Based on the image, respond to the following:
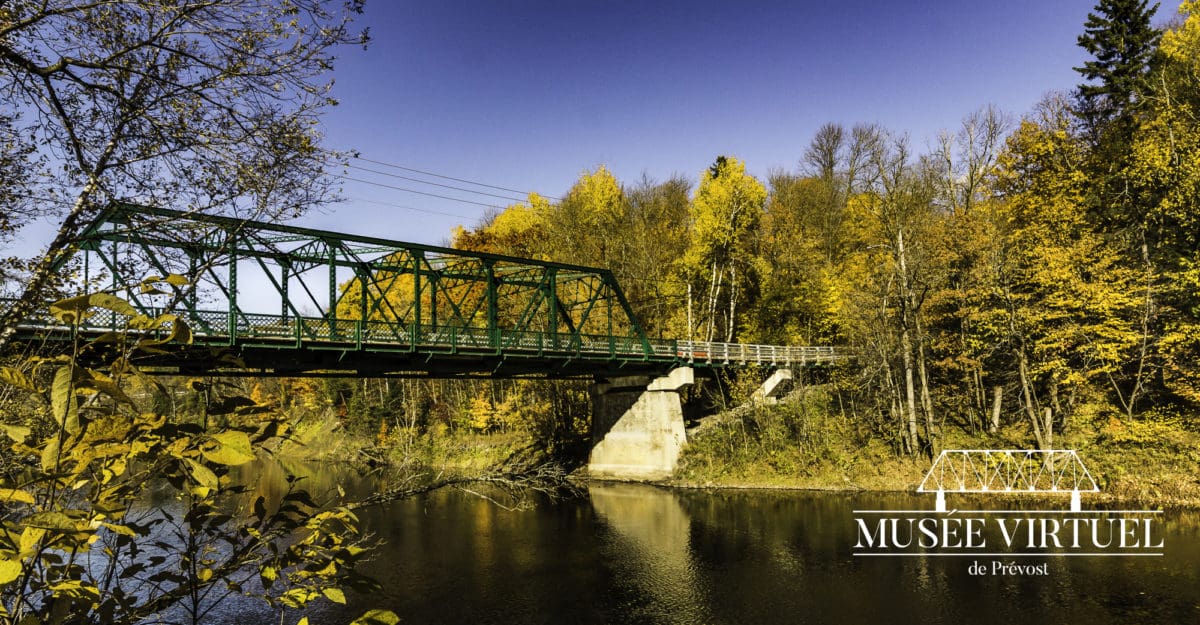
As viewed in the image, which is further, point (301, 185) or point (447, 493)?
point (447, 493)

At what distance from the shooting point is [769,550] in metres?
20.2

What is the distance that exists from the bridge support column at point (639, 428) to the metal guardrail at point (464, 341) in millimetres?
1957

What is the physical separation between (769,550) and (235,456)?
67.3ft

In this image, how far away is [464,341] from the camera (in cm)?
3080

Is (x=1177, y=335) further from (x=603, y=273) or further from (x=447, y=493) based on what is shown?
(x=447, y=493)

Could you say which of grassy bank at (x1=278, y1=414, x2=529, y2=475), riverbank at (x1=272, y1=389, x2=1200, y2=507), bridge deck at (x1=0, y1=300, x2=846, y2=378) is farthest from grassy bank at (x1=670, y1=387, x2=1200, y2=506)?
grassy bank at (x1=278, y1=414, x2=529, y2=475)

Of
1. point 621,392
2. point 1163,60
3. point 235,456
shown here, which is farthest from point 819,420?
point 235,456

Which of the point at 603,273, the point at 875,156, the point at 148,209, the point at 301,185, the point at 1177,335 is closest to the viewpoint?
the point at 148,209

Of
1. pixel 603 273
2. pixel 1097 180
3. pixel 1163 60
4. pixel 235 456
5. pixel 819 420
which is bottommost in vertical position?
pixel 819 420

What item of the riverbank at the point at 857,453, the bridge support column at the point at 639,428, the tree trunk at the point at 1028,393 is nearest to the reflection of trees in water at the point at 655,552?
the bridge support column at the point at 639,428

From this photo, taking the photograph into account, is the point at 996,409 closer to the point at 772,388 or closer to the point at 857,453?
the point at 857,453

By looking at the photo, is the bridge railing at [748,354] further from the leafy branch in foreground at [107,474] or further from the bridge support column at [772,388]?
the leafy branch in foreground at [107,474]

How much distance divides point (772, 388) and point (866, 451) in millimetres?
7919

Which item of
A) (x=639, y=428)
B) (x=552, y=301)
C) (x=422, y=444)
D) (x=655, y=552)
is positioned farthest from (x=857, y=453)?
(x=422, y=444)
